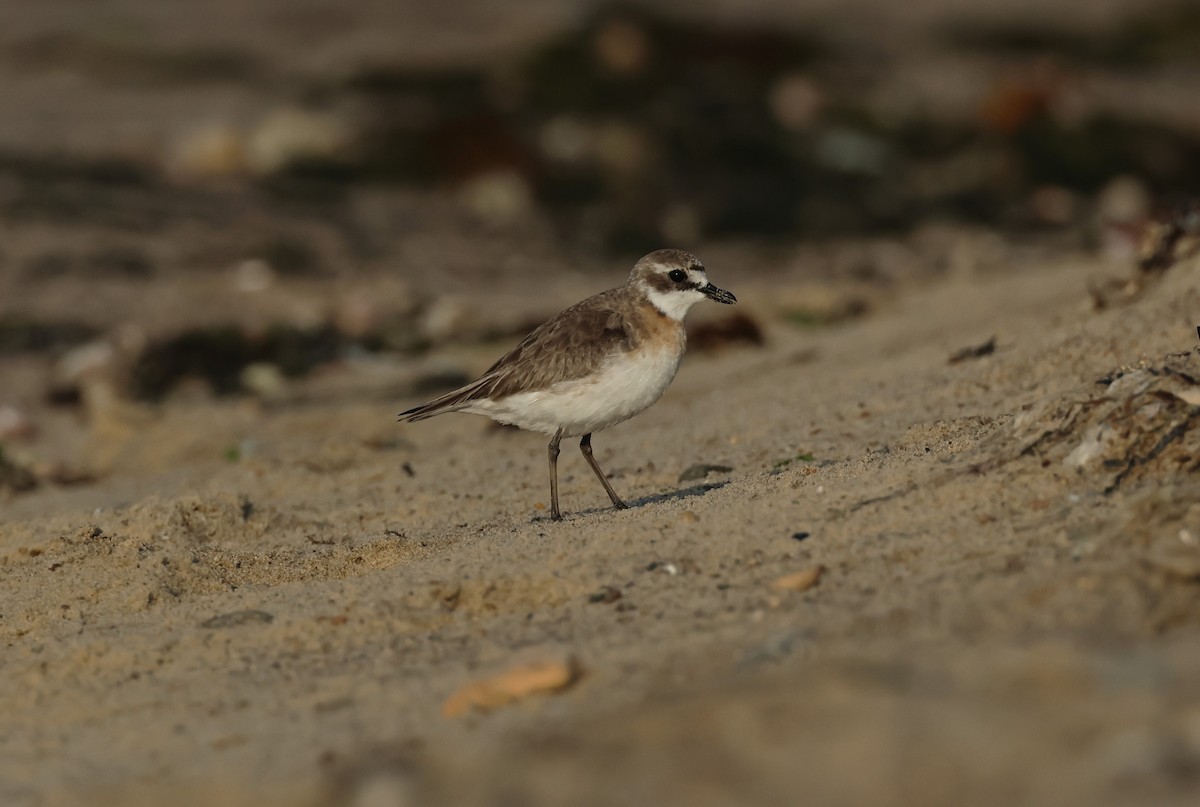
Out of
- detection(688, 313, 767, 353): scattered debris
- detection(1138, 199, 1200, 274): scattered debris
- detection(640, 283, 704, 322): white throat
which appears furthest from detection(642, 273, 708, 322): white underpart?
detection(688, 313, 767, 353): scattered debris

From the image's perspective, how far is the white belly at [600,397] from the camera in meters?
7.31

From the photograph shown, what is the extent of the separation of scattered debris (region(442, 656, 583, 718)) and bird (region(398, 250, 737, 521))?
2356 mm

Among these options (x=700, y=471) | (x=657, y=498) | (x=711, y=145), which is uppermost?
(x=711, y=145)

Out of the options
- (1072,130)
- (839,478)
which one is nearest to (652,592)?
(839,478)

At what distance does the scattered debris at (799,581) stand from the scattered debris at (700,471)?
2480 mm

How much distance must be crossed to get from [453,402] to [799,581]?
2.93 meters

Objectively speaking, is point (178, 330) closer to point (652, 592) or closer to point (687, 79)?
point (652, 592)

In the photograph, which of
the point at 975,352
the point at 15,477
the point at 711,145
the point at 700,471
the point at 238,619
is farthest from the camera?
the point at 711,145

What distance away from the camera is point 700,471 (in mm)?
7910

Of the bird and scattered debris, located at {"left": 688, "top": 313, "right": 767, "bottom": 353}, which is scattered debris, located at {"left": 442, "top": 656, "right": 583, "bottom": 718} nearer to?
the bird

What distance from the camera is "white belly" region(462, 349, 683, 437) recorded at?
731cm

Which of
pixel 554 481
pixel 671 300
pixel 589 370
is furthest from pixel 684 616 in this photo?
pixel 671 300

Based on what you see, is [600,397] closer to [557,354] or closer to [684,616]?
[557,354]

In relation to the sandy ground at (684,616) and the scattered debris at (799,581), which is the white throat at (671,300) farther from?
the scattered debris at (799,581)
